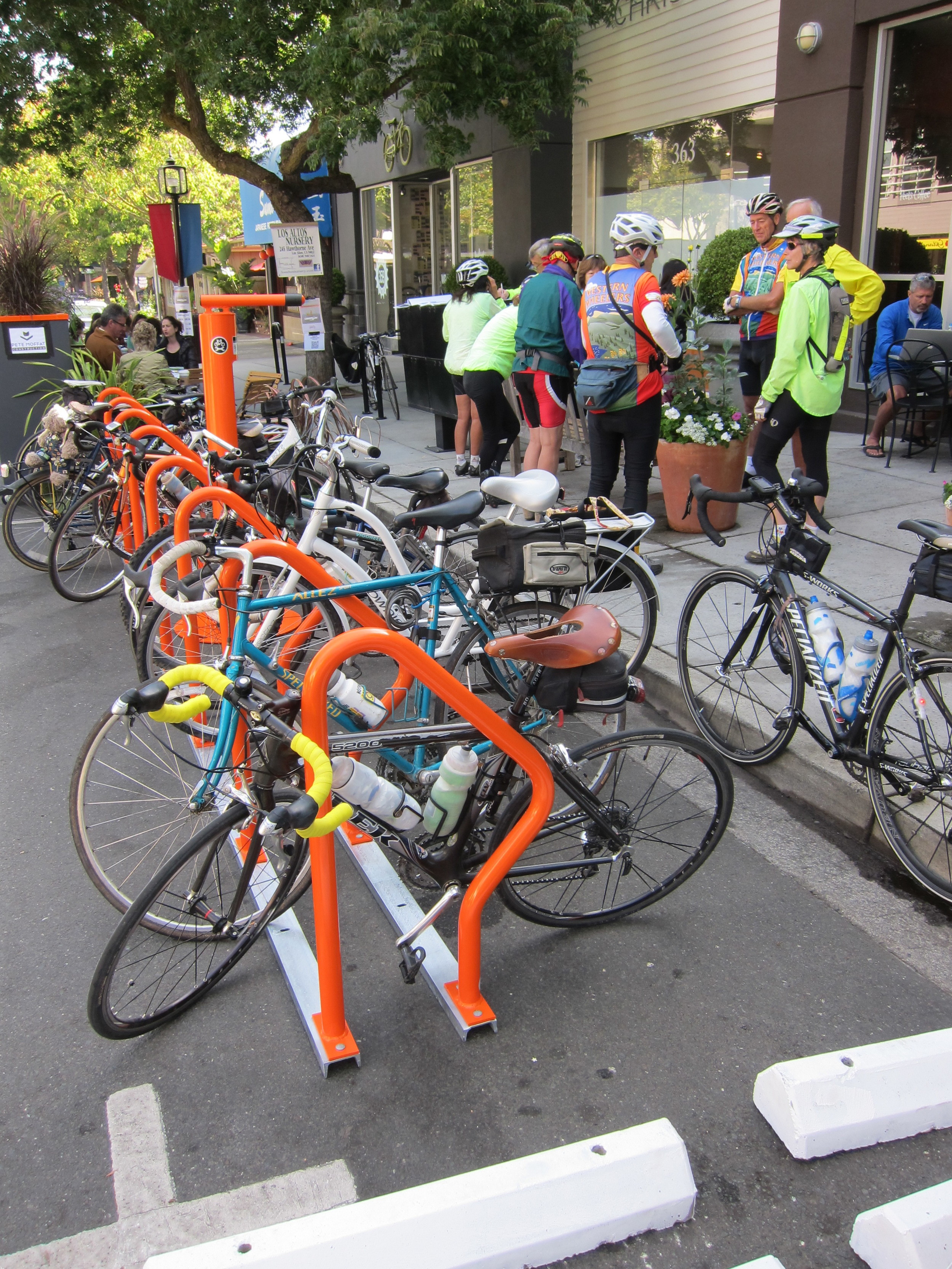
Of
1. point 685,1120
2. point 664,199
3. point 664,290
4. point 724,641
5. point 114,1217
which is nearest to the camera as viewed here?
point 114,1217

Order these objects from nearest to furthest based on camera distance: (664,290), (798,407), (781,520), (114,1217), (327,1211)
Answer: (327,1211)
(114,1217)
(781,520)
(798,407)
(664,290)

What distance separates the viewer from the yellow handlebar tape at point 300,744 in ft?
6.97

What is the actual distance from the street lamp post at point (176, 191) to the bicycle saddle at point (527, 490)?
41.7 ft

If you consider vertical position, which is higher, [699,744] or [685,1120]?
[699,744]

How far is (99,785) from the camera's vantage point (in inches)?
144

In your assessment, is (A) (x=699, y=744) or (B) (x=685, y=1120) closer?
(B) (x=685, y=1120)

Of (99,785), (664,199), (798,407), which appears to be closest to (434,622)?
(99,785)

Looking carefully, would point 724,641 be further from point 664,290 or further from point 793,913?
point 664,290

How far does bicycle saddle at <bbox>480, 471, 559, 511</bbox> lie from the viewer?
357cm

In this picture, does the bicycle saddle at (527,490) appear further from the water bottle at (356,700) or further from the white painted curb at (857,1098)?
the white painted curb at (857,1098)

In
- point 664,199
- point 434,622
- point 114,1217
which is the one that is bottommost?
point 114,1217

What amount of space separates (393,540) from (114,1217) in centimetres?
321

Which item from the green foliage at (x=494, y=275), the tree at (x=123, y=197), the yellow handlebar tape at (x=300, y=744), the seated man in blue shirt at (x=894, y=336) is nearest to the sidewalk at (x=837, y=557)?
the seated man in blue shirt at (x=894, y=336)

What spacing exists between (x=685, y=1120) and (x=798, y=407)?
4.44m
